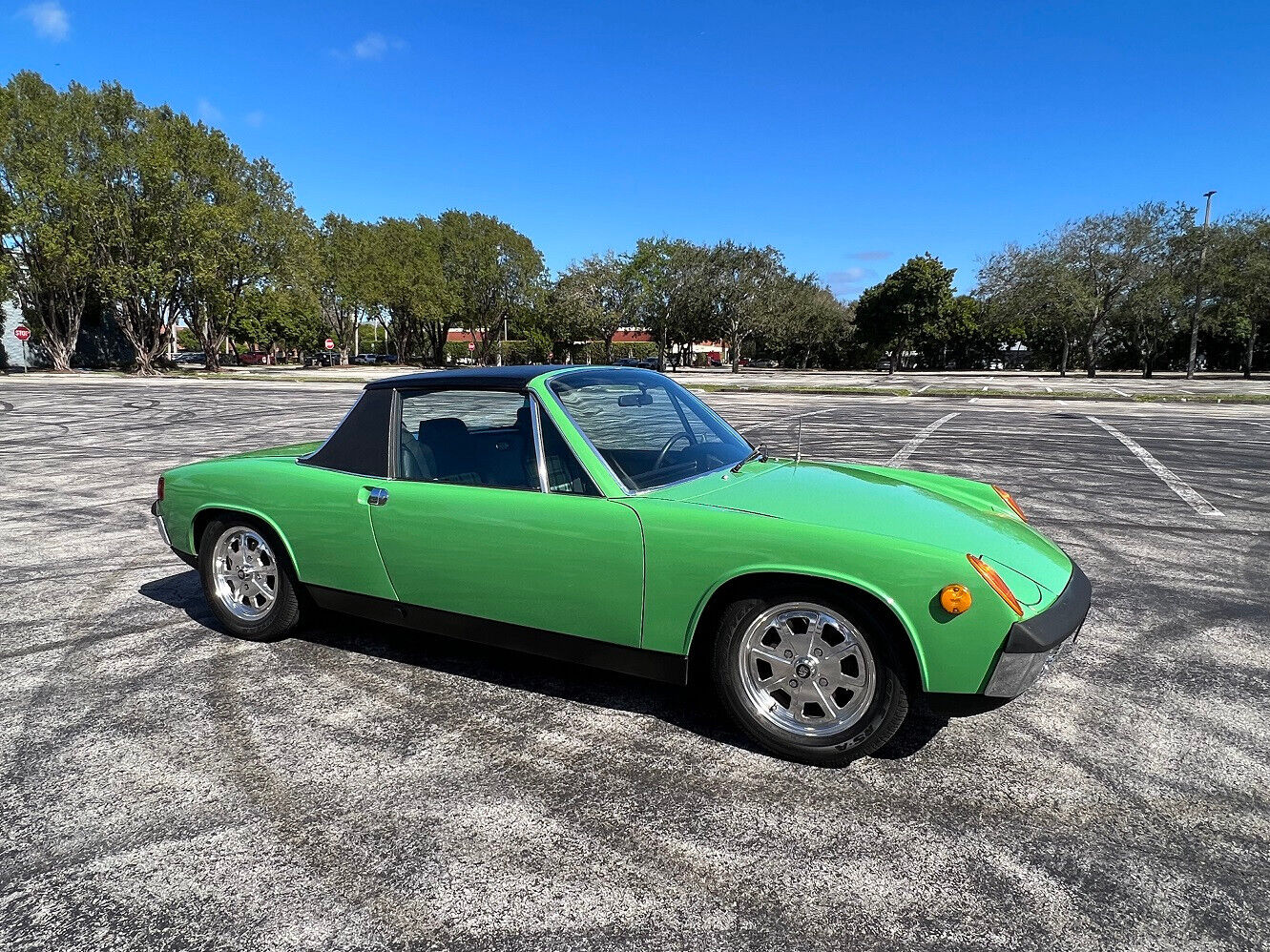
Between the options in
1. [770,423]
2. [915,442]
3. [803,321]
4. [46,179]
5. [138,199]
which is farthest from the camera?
[803,321]

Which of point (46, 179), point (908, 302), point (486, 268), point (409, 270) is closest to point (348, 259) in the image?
point (409, 270)

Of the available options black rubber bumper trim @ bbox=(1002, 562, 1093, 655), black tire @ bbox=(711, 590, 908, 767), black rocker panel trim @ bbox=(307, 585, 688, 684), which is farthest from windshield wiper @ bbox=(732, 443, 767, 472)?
black rubber bumper trim @ bbox=(1002, 562, 1093, 655)

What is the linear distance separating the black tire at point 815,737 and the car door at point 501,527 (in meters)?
0.37

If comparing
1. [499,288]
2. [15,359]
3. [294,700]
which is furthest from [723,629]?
[499,288]

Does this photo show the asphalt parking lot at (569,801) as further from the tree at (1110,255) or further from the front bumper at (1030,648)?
the tree at (1110,255)

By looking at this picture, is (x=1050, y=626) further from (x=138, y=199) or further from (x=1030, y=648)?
(x=138, y=199)

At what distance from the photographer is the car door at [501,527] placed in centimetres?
298

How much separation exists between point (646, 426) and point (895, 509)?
4.08 feet

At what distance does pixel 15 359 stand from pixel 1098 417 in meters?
55.7

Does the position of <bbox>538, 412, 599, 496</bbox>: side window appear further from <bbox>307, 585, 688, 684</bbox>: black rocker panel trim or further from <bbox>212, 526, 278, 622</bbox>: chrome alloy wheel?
<bbox>212, 526, 278, 622</bbox>: chrome alloy wheel

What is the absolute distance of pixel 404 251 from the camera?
5678 cm

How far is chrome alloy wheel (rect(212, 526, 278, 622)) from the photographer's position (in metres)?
4.04

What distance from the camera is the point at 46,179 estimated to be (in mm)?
33625

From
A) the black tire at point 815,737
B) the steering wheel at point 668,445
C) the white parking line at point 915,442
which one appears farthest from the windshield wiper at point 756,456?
the white parking line at point 915,442
